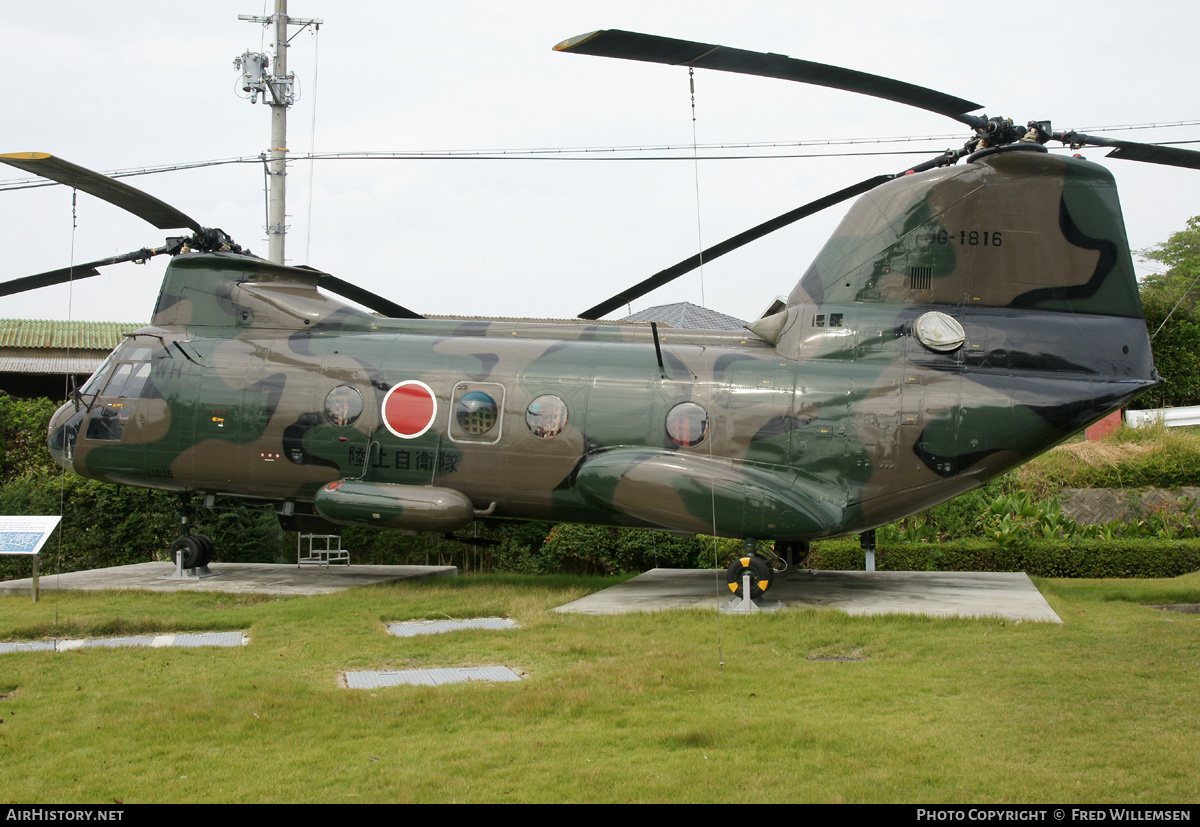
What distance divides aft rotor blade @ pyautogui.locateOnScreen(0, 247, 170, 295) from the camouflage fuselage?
1.81m

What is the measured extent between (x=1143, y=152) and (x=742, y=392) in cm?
586

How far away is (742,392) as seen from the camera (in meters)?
13.8

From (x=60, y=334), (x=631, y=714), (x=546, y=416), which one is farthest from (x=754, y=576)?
(x=60, y=334)

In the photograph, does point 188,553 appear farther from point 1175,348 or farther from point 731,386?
point 1175,348

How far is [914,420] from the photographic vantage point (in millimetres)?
13195

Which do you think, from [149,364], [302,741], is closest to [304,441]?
[149,364]

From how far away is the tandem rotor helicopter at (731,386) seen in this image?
1309 centimetres

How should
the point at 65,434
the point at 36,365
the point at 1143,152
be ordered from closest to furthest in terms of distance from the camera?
the point at 1143,152, the point at 65,434, the point at 36,365

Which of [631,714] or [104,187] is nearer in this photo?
[631,714]

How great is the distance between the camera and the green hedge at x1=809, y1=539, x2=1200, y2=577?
674 inches

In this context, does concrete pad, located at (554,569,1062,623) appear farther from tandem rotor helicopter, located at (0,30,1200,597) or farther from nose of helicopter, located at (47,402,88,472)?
nose of helicopter, located at (47,402,88,472)

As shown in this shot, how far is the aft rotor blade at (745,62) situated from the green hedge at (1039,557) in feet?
30.6

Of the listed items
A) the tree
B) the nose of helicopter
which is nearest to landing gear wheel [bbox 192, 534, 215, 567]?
the nose of helicopter

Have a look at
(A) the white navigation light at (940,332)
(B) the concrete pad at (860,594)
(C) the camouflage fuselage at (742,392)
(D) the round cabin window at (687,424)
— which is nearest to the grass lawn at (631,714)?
(B) the concrete pad at (860,594)
